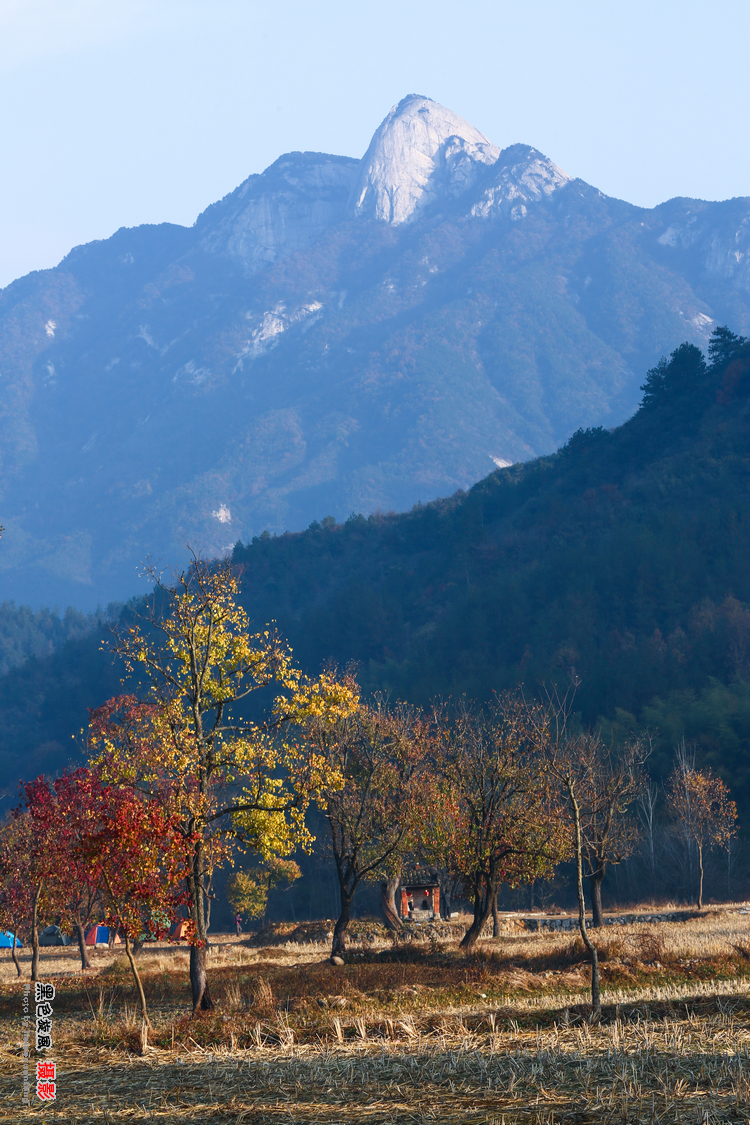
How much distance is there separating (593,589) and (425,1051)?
407ft

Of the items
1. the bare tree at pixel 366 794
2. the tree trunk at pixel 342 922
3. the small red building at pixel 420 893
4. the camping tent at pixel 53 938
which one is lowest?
the camping tent at pixel 53 938

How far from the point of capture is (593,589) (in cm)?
13600

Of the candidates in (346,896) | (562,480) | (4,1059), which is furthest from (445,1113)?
(562,480)

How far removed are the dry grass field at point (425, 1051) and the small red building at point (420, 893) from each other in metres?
40.6

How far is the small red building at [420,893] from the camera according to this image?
6819 centimetres

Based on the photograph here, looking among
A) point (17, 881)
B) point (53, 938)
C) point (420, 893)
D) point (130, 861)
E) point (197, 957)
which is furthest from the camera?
point (53, 938)

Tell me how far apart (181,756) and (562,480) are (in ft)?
494

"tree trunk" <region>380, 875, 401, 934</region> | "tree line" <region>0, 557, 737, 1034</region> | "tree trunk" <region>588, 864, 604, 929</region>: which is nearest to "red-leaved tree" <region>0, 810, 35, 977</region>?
"tree line" <region>0, 557, 737, 1034</region>

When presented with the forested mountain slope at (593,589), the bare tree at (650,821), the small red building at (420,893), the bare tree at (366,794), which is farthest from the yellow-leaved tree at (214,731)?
the forested mountain slope at (593,589)

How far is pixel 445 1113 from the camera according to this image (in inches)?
471

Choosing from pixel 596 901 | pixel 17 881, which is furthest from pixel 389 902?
pixel 17 881

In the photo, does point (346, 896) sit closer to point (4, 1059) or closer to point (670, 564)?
point (4, 1059)

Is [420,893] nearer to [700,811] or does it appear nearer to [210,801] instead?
[700,811]

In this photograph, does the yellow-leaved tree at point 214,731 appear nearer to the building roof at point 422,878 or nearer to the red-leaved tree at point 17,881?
the red-leaved tree at point 17,881
